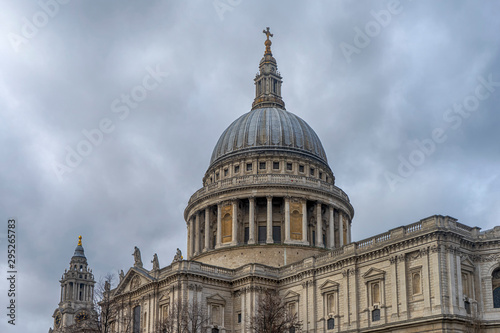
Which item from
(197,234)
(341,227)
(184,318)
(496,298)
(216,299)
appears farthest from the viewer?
(197,234)

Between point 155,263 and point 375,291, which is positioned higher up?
point 155,263

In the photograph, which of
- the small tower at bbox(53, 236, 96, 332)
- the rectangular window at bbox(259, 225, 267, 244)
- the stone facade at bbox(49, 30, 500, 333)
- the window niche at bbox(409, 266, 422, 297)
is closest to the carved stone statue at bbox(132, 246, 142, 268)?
the stone facade at bbox(49, 30, 500, 333)

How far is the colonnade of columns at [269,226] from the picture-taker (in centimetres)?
7881

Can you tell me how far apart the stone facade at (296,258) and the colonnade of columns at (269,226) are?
0.44 feet

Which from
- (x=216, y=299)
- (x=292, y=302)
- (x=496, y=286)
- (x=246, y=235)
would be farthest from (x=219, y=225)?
(x=496, y=286)

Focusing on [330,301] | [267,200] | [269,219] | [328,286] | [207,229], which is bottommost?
[330,301]

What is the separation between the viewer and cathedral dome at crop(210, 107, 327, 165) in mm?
87438

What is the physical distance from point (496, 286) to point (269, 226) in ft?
95.4

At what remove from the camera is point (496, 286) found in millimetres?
55938

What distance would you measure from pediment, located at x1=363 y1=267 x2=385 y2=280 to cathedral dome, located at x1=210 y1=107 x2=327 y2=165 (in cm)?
3002

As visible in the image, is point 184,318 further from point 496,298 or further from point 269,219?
point 496,298

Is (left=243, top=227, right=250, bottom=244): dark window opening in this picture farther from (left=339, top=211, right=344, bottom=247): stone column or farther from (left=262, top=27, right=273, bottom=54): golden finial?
(left=262, top=27, right=273, bottom=54): golden finial

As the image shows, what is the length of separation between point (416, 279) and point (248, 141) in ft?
124

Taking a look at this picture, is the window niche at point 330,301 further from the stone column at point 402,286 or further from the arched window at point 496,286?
the arched window at point 496,286
